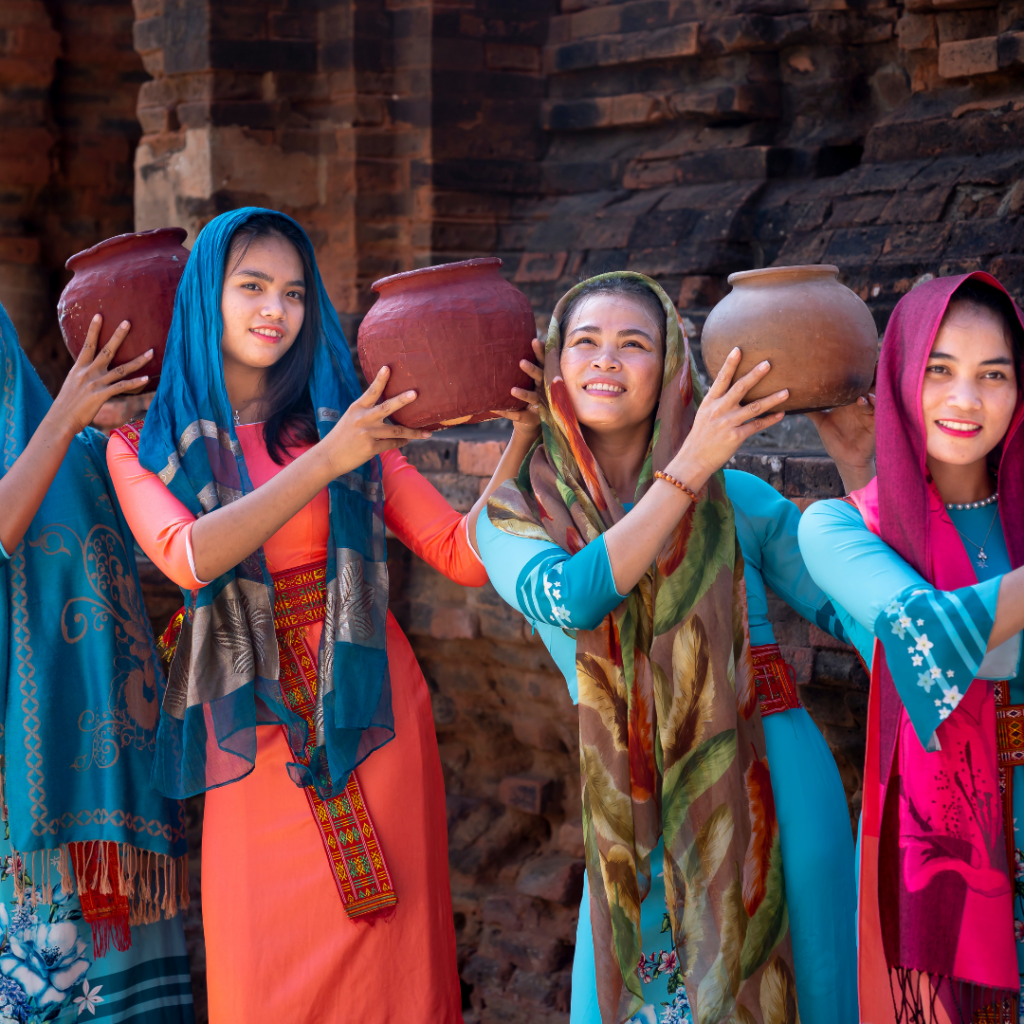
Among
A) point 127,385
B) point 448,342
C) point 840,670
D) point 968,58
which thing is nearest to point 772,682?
point 448,342

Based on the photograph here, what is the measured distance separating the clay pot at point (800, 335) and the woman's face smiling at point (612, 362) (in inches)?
4.6

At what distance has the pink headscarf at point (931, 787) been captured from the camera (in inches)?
72.1

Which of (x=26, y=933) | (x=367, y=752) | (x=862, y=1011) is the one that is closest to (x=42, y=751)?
(x=26, y=933)

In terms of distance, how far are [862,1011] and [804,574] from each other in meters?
0.72

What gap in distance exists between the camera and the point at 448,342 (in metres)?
2.16

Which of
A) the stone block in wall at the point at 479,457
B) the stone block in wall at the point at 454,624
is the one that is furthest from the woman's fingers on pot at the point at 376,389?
the stone block in wall at the point at 454,624

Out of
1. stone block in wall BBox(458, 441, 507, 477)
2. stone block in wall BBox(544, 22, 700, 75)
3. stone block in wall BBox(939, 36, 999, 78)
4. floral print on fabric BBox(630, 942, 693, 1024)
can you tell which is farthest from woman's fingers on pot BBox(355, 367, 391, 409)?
stone block in wall BBox(544, 22, 700, 75)

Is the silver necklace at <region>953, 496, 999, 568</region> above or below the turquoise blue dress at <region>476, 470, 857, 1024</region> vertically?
above

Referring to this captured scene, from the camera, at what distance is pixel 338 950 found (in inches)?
90.6

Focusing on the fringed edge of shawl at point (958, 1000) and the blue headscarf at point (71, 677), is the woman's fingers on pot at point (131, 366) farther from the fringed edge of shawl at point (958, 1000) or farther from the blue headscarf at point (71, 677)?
the fringed edge of shawl at point (958, 1000)

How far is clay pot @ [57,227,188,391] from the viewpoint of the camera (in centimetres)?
253

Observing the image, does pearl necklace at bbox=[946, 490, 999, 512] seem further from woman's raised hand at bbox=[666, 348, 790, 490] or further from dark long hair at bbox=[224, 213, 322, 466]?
dark long hair at bbox=[224, 213, 322, 466]

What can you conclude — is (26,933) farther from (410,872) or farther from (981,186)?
(981,186)

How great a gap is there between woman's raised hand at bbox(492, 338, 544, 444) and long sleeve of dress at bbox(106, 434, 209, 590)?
596 millimetres
